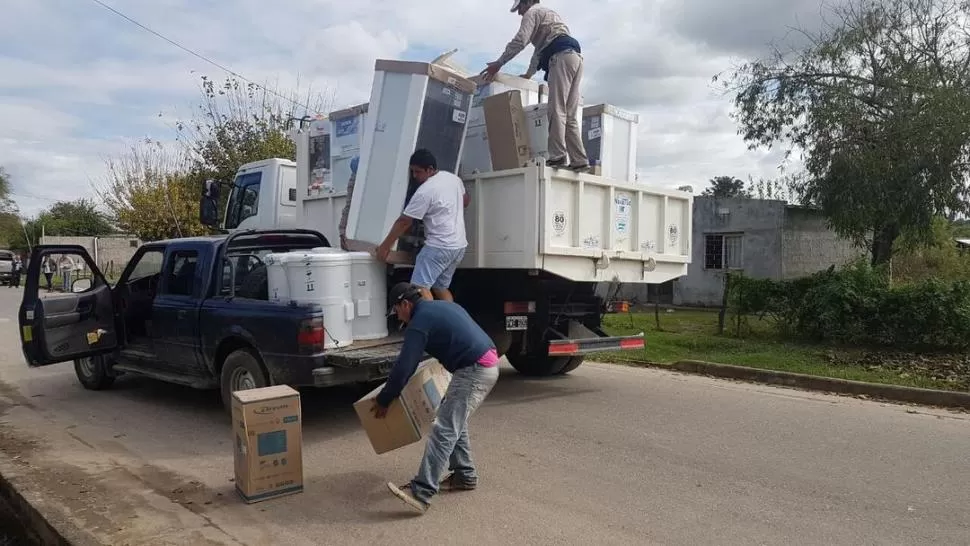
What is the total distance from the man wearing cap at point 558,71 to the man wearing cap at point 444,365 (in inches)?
120

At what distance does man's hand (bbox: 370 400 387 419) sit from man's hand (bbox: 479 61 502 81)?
4.43m

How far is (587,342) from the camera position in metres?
7.61

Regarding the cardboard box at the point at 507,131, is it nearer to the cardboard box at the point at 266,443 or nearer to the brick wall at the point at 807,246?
the cardboard box at the point at 266,443

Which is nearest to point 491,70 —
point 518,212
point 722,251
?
point 518,212

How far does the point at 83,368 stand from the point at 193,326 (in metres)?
2.77

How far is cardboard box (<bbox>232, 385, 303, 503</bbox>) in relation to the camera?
15.2 feet

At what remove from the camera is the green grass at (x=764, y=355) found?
8.95 meters

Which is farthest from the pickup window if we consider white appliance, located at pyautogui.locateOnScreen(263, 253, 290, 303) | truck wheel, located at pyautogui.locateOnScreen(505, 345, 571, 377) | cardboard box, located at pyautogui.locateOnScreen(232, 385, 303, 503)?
truck wheel, located at pyautogui.locateOnScreen(505, 345, 571, 377)

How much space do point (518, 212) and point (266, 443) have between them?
10.5 ft

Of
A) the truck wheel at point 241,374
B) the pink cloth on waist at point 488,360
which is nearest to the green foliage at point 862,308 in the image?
the pink cloth on waist at point 488,360

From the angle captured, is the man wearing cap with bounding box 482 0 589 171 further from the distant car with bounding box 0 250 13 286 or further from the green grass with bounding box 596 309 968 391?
the distant car with bounding box 0 250 13 286

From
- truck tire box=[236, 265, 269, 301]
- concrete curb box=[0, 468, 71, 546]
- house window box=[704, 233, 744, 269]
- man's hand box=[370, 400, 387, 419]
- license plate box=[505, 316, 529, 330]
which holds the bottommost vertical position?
concrete curb box=[0, 468, 71, 546]

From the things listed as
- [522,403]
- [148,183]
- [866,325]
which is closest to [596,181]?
[522,403]

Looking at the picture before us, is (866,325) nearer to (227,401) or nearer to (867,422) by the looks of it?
(867,422)
